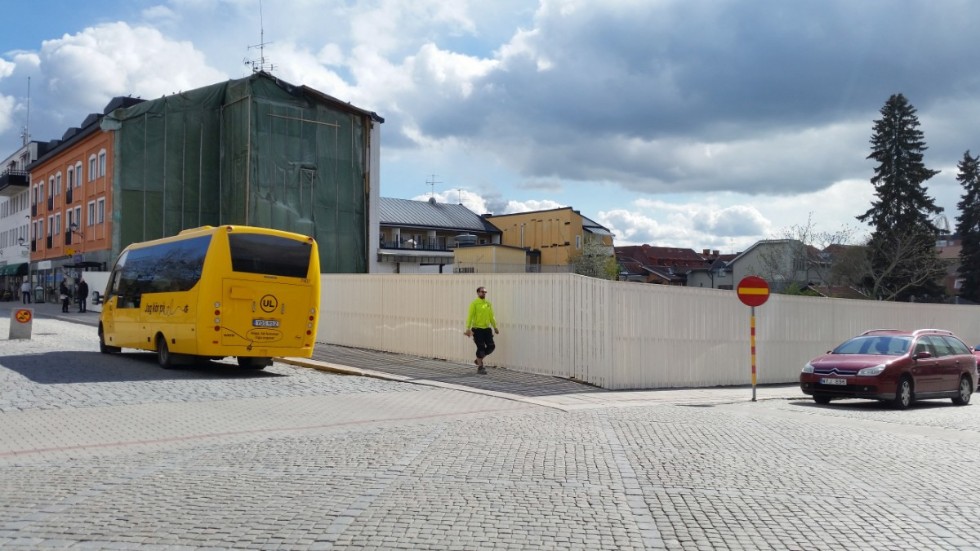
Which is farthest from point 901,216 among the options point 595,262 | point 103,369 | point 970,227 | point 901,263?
point 103,369

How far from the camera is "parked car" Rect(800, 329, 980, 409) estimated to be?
54.3 feet

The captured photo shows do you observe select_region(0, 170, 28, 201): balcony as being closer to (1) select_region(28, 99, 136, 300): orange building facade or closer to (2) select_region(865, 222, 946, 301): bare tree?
(1) select_region(28, 99, 136, 300): orange building facade

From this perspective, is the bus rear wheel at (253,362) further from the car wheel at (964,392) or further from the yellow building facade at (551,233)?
the yellow building facade at (551,233)

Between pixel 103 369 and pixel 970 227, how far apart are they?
6665cm

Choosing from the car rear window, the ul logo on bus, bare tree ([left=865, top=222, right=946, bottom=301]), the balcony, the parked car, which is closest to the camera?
the parked car

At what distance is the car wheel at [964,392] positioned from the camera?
18.7 m

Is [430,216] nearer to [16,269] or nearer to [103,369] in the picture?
[16,269]

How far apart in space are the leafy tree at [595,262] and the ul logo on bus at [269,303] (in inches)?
2123

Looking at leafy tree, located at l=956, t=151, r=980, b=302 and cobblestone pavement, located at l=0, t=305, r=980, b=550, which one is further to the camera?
leafy tree, located at l=956, t=151, r=980, b=302

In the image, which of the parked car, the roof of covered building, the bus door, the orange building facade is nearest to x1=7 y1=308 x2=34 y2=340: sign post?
the bus door

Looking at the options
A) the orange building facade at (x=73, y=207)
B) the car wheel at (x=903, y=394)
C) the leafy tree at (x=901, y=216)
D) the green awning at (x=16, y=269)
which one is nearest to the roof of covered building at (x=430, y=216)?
the orange building facade at (x=73, y=207)

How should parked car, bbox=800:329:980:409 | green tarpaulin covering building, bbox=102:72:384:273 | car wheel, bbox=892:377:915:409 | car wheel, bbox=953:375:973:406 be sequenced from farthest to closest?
green tarpaulin covering building, bbox=102:72:384:273 → car wheel, bbox=953:375:973:406 → car wheel, bbox=892:377:915:409 → parked car, bbox=800:329:980:409

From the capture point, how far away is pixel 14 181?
75.2 meters

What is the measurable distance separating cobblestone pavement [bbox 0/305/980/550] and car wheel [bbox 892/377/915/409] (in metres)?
0.84
